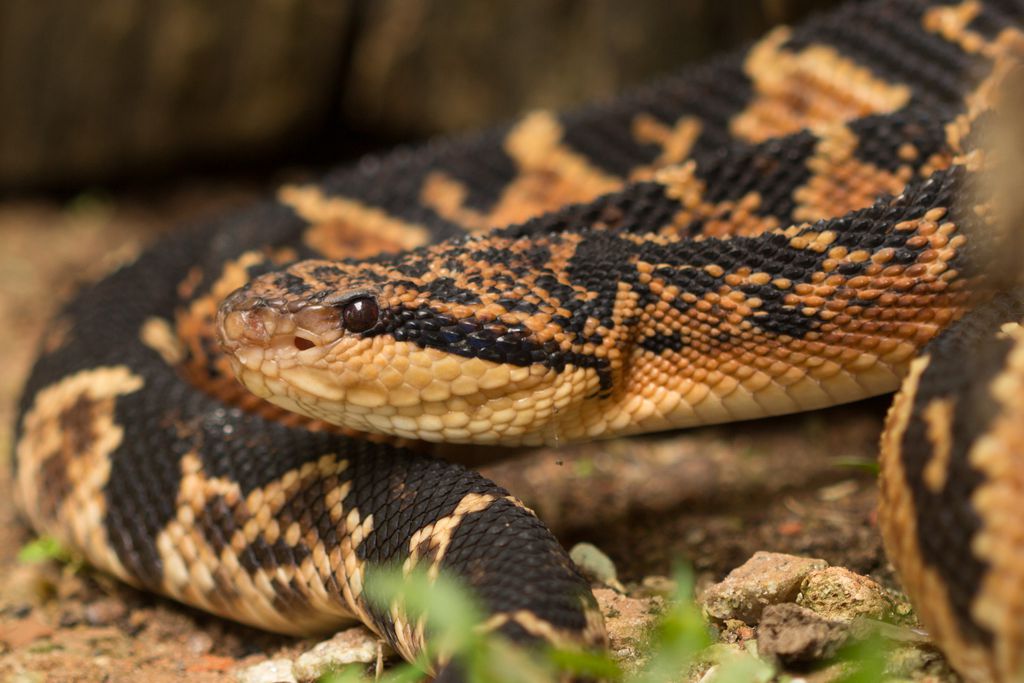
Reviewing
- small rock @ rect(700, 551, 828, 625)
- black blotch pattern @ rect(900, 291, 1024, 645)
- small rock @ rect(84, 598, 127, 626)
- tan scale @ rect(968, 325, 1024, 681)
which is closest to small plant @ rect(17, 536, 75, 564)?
small rock @ rect(84, 598, 127, 626)

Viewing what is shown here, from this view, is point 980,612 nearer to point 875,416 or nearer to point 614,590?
point 614,590

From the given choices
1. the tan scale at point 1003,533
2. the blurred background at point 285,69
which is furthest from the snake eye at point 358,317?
the blurred background at point 285,69

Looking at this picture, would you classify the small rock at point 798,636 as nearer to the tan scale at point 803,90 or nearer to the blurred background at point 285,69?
the tan scale at point 803,90

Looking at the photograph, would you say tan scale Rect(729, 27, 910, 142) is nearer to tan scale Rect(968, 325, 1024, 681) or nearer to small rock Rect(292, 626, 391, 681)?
tan scale Rect(968, 325, 1024, 681)

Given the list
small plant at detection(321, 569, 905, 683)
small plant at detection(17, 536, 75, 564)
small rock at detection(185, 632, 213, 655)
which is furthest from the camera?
small plant at detection(17, 536, 75, 564)

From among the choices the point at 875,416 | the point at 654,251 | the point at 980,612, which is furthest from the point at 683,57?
the point at 980,612

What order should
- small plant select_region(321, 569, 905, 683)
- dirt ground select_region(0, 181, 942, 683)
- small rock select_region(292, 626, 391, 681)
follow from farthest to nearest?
dirt ground select_region(0, 181, 942, 683) → small rock select_region(292, 626, 391, 681) → small plant select_region(321, 569, 905, 683)
